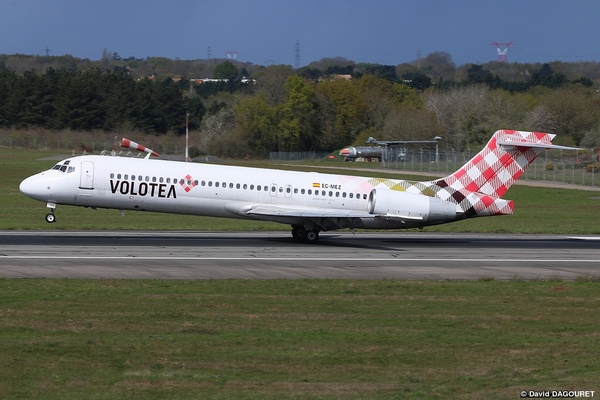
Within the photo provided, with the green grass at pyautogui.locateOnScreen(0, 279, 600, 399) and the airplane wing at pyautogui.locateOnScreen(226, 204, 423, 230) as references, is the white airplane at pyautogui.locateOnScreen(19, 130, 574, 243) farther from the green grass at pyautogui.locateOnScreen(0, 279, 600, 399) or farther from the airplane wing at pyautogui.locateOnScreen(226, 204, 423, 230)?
the green grass at pyautogui.locateOnScreen(0, 279, 600, 399)

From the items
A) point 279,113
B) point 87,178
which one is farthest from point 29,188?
point 279,113

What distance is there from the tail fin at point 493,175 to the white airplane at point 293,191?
0.04 metres

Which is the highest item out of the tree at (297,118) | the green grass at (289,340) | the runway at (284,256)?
the tree at (297,118)

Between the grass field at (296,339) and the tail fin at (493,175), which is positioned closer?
the grass field at (296,339)

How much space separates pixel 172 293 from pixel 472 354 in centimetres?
848

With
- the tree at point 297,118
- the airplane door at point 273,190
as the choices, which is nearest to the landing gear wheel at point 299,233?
the airplane door at point 273,190

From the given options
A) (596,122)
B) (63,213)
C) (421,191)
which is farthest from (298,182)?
(596,122)

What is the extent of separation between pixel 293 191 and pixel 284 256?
502 cm

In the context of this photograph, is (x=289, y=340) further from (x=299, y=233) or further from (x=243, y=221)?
(x=243, y=221)

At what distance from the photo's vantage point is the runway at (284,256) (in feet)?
87.6

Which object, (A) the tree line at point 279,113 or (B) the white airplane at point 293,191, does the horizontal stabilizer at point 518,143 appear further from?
(A) the tree line at point 279,113

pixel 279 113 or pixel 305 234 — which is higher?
pixel 279 113

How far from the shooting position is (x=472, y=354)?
54.3 feet

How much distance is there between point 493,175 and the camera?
36156 mm
